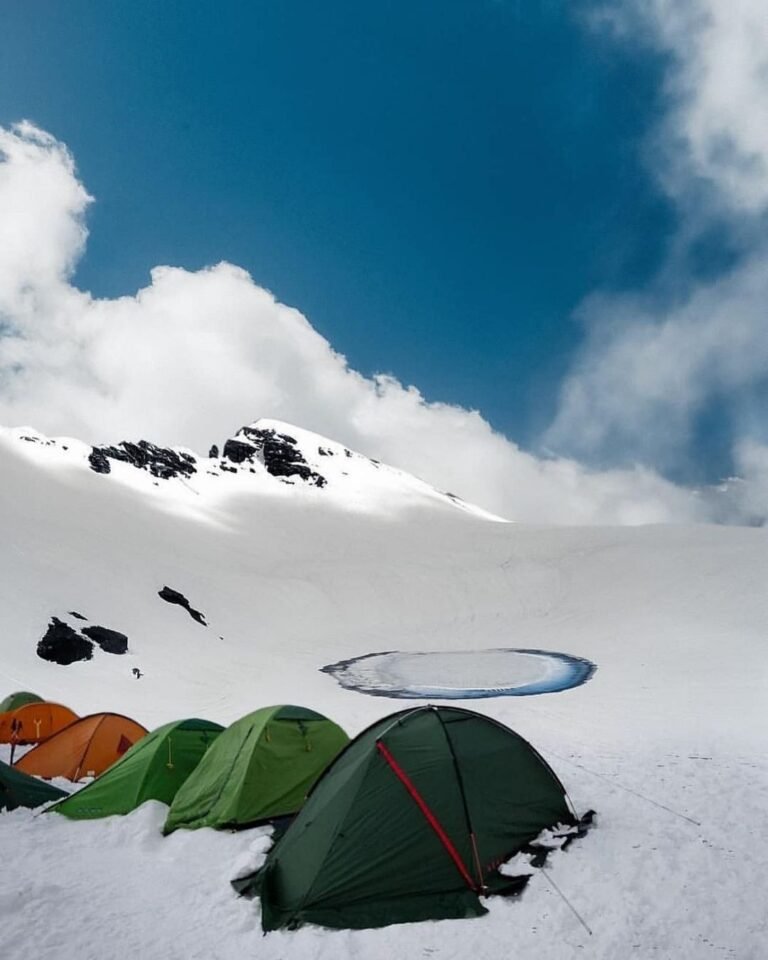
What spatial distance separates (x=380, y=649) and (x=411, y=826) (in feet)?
100

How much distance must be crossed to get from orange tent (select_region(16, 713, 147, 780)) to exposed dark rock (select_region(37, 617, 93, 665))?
16015 millimetres

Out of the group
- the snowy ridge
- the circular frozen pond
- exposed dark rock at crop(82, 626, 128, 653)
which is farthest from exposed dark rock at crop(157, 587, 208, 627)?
the snowy ridge

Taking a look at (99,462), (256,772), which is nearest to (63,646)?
(256,772)

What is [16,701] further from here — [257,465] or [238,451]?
[238,451]

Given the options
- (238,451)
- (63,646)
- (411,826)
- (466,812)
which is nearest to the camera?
(411,826)

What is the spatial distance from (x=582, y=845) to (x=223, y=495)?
8390cm

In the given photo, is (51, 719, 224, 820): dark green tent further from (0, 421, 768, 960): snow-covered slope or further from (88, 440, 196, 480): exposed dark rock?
(88, 440, 196, 480): exposed dark rock

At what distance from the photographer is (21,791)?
9602mm

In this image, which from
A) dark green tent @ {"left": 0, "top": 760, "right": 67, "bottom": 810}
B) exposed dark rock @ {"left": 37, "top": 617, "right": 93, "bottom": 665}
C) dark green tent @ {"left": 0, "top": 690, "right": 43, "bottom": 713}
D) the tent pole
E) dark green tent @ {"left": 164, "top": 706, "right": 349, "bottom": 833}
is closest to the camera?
the tent pole

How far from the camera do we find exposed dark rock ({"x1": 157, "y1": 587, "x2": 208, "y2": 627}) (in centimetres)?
3847

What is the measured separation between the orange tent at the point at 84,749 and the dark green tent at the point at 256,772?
12.8 ft

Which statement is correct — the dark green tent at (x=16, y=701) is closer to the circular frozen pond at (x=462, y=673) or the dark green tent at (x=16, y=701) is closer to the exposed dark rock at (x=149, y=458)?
the circular frozen pond at (x=462, y=673)

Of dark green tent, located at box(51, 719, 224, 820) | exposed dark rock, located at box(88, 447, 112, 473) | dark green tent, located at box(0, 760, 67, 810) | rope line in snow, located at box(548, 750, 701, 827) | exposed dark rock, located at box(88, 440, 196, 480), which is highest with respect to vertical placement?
exposed dark rock, located at box(88, 440, 196, 480)

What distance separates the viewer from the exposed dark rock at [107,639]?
29391mm
